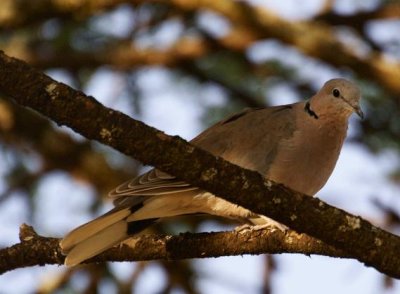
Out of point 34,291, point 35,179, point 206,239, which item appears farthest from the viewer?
point 35,179

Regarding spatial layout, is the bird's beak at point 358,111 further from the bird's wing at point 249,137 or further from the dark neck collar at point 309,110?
the bird's wing at point 249,137

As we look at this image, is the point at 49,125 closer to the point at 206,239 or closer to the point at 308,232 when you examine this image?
the point at 206,239

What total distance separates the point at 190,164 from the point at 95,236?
980mm

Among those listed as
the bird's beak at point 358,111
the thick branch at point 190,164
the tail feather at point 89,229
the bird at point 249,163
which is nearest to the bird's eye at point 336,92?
the bird at point 249,163

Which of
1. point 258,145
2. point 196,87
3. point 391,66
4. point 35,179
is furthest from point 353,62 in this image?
point 35,179

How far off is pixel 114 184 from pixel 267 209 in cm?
303

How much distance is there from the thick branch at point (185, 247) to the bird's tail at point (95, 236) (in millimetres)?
44

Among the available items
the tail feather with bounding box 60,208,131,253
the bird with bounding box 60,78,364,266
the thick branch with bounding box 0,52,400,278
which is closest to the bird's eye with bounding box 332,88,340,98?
the bird with bounding box 60,78,364,266

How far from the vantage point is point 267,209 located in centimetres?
321

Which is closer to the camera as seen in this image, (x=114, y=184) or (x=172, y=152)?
(x=172, y=152)

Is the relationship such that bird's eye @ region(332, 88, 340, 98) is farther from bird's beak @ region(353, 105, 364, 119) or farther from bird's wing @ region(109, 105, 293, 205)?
bird's wing @ region(109, 105, 293, 205)

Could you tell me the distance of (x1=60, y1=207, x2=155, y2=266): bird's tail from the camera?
3891mm

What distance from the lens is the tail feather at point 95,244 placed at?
3886mm

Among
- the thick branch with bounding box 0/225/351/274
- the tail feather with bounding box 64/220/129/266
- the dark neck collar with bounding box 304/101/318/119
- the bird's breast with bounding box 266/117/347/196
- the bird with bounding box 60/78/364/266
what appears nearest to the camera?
the thick branch with bounding box 0/225/351/274
